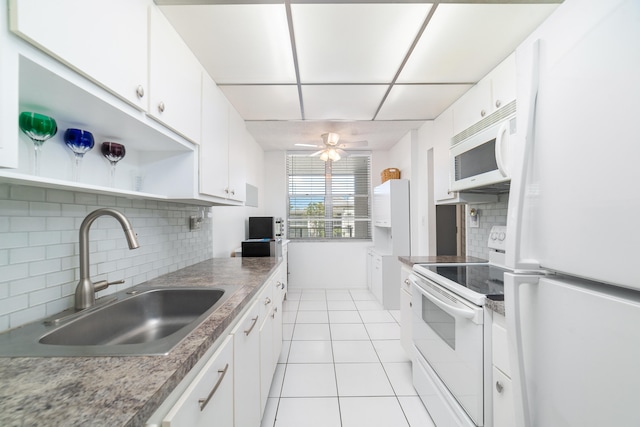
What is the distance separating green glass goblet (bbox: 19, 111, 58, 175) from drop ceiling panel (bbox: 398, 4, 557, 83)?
6.11 feet

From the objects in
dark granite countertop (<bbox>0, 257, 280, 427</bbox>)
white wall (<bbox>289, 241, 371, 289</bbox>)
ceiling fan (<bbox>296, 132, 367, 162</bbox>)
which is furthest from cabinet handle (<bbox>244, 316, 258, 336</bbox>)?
white wall (<bbox>289, 241, 371, 289</bbox>)

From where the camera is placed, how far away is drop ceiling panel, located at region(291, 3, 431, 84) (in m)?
1.34

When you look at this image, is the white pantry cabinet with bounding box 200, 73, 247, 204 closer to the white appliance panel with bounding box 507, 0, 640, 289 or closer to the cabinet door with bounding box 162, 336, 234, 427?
the cabinet door with bounding box 162, 336, 234, 427

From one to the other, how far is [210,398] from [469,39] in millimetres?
2271

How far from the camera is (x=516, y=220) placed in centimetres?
64

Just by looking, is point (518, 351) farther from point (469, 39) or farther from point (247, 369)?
point (469, 39)

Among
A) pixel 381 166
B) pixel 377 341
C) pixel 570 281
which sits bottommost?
pixel 377 341

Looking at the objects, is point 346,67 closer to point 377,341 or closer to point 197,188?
point 197,188

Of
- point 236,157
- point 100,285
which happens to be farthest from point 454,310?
point 236,157

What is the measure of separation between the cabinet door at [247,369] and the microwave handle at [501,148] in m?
1.64

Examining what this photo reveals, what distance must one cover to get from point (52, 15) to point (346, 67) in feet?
5.19

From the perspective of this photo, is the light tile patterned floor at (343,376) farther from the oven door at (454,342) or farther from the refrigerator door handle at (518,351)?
the refrigerator door handle at (518,351)

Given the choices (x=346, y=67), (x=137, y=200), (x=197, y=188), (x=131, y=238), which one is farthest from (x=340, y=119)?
(x=131, y=238)

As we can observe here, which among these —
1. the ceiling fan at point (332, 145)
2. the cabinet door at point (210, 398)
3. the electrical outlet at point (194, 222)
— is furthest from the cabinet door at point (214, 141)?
the ceiling fan at point (332, 145)
